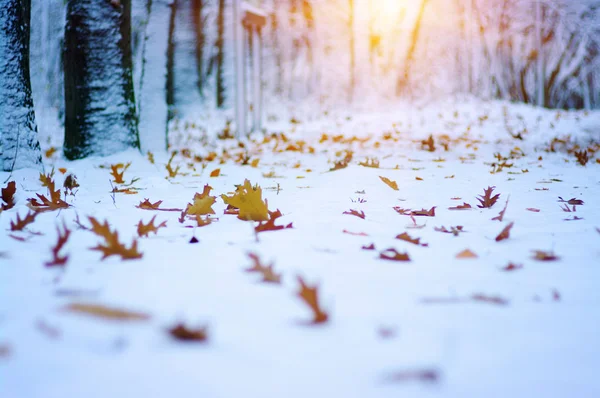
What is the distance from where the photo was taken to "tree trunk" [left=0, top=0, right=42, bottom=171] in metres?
3.47

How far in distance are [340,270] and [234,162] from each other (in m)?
4.08

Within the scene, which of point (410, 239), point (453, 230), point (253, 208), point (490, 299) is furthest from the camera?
point (253, 208)

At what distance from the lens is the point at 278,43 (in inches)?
814

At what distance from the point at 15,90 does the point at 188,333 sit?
352 centimetres

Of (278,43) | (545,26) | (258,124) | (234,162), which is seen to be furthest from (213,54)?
(234,162)

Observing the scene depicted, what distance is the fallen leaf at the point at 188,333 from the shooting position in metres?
0.94

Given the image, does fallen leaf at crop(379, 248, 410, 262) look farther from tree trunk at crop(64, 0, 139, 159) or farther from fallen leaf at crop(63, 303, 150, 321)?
tree trunk at crop(64, 0, 139, 159)

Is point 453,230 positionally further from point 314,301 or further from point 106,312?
point 106,312

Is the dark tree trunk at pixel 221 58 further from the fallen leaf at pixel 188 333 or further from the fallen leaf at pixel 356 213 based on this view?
the fallen leaf at pixel 188 333

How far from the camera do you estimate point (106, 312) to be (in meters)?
1.04

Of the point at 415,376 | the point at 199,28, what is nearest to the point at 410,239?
the point at 415,376

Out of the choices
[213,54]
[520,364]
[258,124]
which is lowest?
[520,364]

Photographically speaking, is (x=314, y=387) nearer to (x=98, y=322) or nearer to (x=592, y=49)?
(x=98, y=322)

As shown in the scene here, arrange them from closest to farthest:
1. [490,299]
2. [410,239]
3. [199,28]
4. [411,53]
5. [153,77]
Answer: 1. [490,299]
2. [410,239]
3. [153,77]
4. [199,28]
5. [411,53]
